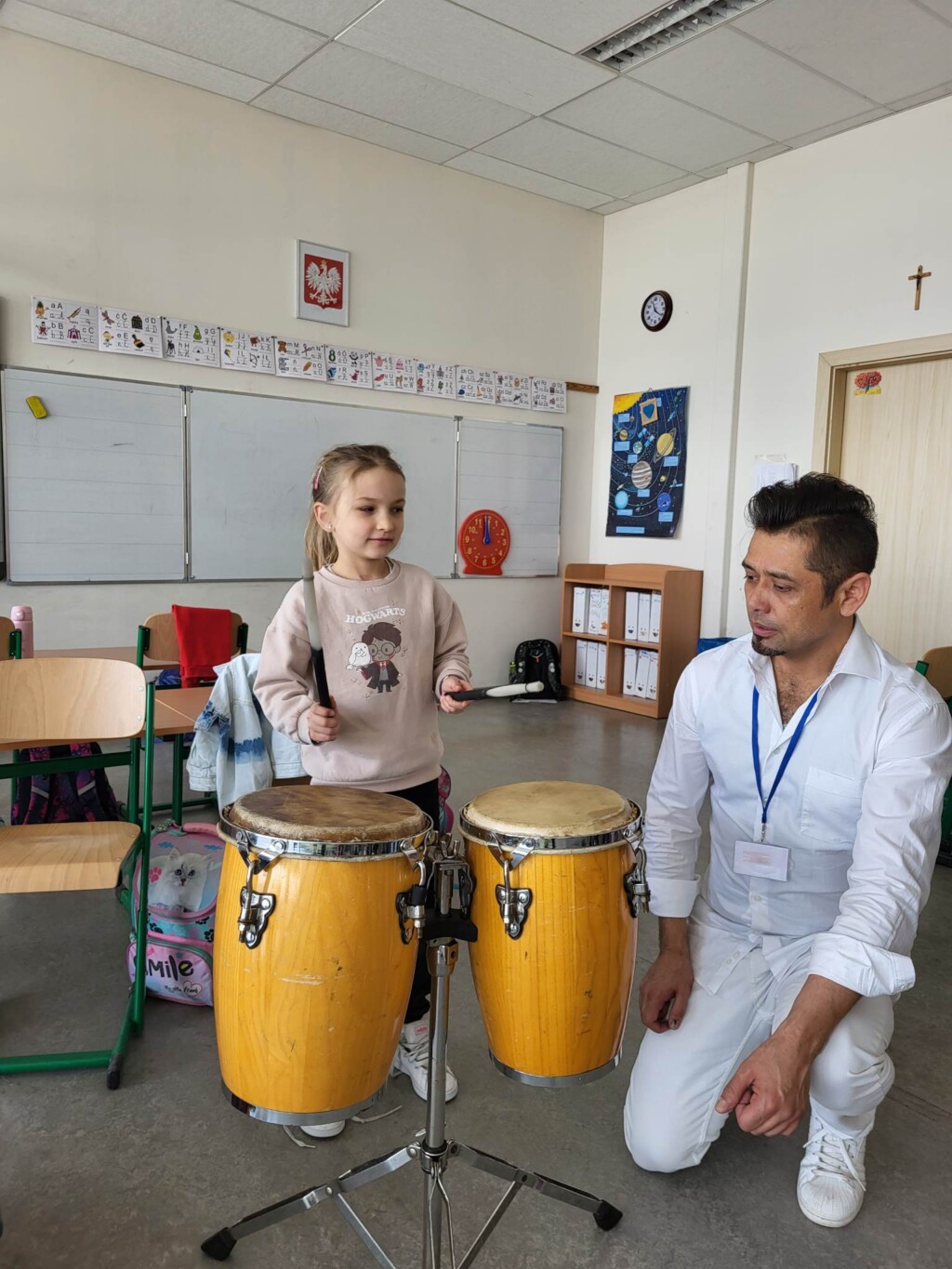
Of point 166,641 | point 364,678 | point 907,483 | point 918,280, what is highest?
point 918,280

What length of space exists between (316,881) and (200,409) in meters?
4.12

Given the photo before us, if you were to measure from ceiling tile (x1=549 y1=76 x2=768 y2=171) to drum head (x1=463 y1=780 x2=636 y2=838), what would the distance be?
422 cm

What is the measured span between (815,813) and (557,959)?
0.63 metres

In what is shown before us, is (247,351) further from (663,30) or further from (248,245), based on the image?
(663,30)

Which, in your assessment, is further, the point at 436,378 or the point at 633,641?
the point at 633,641

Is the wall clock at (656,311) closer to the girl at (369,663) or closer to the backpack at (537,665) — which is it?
the backpack at (537,665)

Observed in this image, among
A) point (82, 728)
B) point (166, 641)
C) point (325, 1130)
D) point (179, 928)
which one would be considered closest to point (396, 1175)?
point (325, 1130)

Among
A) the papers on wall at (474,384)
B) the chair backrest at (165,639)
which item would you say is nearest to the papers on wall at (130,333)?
the chair backrest at (165,639)

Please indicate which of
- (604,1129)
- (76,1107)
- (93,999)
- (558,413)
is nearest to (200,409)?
(558,413)

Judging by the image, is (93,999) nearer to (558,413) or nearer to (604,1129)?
(604,1129)

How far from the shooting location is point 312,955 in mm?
1196

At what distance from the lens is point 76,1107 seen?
178cm

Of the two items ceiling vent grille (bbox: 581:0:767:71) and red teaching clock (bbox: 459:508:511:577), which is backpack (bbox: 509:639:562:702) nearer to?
red teaching clock (bbox: 459:508:511:577)

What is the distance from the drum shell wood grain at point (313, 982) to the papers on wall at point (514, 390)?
5.11 m
